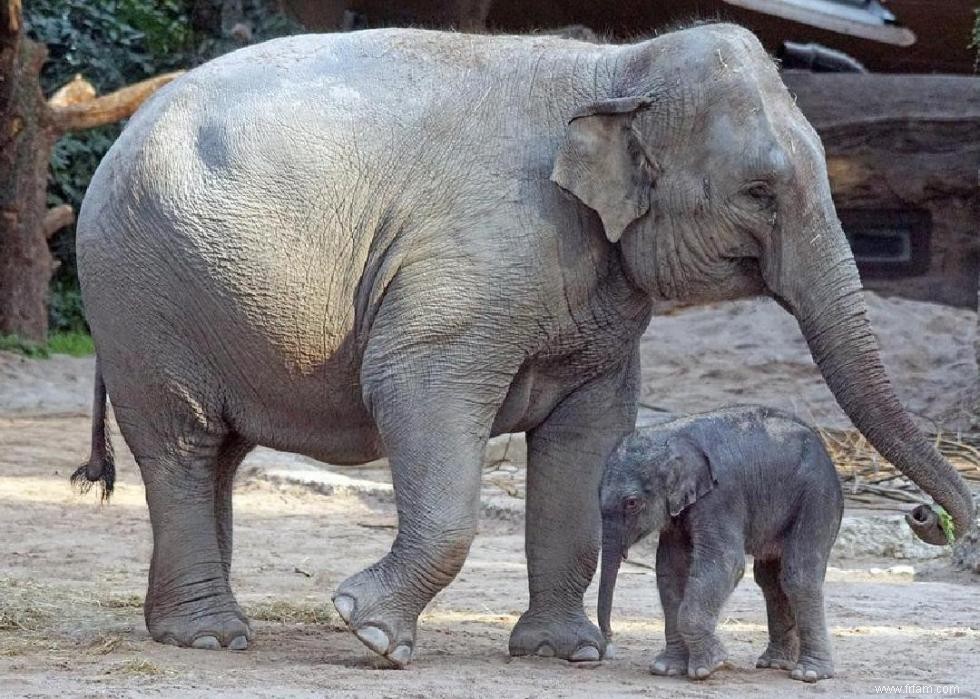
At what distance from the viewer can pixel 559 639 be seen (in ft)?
18.9

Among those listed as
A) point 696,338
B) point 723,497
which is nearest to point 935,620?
point 723,497

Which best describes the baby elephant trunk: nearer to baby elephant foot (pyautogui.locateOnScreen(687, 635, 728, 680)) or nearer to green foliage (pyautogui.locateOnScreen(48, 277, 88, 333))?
baby elephant foot (pyautogui.locateOnScreen(687, 635, 728, 680))

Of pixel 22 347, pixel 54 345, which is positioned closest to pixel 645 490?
pixel 22 347

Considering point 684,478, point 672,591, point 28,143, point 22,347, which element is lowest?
point 22,347

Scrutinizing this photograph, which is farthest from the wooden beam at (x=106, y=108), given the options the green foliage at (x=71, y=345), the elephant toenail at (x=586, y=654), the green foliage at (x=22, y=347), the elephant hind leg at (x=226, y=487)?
the elephant toenail at (x=586, y=654)

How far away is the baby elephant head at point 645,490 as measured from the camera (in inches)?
204

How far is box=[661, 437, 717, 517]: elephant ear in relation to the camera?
17.0ft

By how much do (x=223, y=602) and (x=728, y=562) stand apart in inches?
71.3

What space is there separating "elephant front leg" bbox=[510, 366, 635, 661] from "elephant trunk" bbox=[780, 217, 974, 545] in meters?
0.83

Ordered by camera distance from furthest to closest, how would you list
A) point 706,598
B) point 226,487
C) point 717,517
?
point 226,487 < point 717,517 < point 706,598

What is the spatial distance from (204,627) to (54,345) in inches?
433

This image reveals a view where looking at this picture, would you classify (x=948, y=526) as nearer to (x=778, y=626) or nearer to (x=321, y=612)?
(x=778, y=626)

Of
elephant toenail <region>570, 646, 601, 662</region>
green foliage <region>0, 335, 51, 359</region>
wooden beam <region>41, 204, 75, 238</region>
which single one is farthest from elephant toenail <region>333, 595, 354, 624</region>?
wooden beam <region>41, 204, 75, 238</region>

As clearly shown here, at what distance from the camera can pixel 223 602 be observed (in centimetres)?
595
